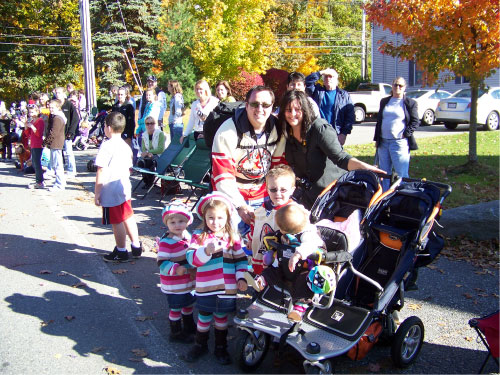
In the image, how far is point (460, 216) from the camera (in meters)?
6.71

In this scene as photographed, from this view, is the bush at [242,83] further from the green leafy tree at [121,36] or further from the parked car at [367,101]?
the green leafy tree at [121,36]

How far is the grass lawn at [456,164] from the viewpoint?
8.99 metres

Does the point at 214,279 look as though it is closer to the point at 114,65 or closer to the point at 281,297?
the point at 281,297

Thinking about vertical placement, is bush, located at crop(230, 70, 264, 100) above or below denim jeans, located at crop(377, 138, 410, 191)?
above

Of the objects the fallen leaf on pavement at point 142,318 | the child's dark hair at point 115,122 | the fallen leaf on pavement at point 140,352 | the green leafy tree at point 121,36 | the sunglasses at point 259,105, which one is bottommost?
the fallen leaf on pavement at point 140,352

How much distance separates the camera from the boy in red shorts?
19.2 feet

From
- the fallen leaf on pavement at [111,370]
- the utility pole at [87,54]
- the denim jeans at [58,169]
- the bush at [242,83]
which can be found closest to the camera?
the fallen leaf on pavement at [111,370]

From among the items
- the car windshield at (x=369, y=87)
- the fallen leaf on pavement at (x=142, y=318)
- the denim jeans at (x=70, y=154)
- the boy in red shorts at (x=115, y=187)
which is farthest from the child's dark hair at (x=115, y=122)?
the car windshield at (x=369, y=87)

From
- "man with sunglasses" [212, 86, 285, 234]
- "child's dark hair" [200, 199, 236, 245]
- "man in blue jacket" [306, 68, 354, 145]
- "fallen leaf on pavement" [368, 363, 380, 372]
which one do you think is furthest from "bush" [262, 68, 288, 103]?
"fallen leaf on pavement" [368, 363, 380, 372]

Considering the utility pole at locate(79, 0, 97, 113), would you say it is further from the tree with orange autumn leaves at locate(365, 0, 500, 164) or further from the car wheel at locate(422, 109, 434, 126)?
the car wheel at locate(422, 109, 434, 126)

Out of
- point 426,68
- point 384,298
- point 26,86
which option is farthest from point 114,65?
point 384,298

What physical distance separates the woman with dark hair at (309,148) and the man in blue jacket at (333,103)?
2.81 m

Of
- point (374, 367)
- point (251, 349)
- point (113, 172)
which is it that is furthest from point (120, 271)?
point (374, 367)

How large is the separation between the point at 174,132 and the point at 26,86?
92.4 feet
